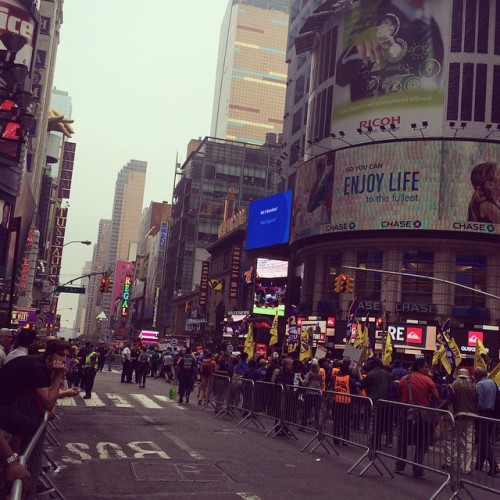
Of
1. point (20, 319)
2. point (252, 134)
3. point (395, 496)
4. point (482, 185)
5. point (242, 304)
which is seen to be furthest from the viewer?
point (252, 134)

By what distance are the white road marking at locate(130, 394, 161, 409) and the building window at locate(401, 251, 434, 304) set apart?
32.1 meters

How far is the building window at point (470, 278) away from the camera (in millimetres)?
52062

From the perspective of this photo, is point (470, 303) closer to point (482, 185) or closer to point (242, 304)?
point (482, 185)

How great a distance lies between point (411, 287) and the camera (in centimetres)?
5366

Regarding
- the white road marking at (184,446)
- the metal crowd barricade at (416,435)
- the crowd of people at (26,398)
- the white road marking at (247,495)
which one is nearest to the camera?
the crowd of people at (26,398)

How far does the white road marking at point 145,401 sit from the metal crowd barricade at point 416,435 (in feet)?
37.4

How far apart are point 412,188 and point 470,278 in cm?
842

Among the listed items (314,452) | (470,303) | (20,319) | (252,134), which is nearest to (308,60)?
(470,303)

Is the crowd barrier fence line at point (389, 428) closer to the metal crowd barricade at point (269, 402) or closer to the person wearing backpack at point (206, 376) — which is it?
the metal crowd barricade at point (269, 402)

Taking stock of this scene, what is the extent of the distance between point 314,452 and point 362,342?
1910cm

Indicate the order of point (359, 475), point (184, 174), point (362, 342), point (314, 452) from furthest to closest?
1. point (184, 174)
2. point (362, 342)
3. point (314, 452)
4. point (359, 475)

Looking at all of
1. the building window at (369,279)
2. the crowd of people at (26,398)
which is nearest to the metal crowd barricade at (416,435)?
the crowd of people at (26,398)

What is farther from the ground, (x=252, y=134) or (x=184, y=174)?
(x=252, y=134)

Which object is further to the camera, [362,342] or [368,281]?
[368,281]
